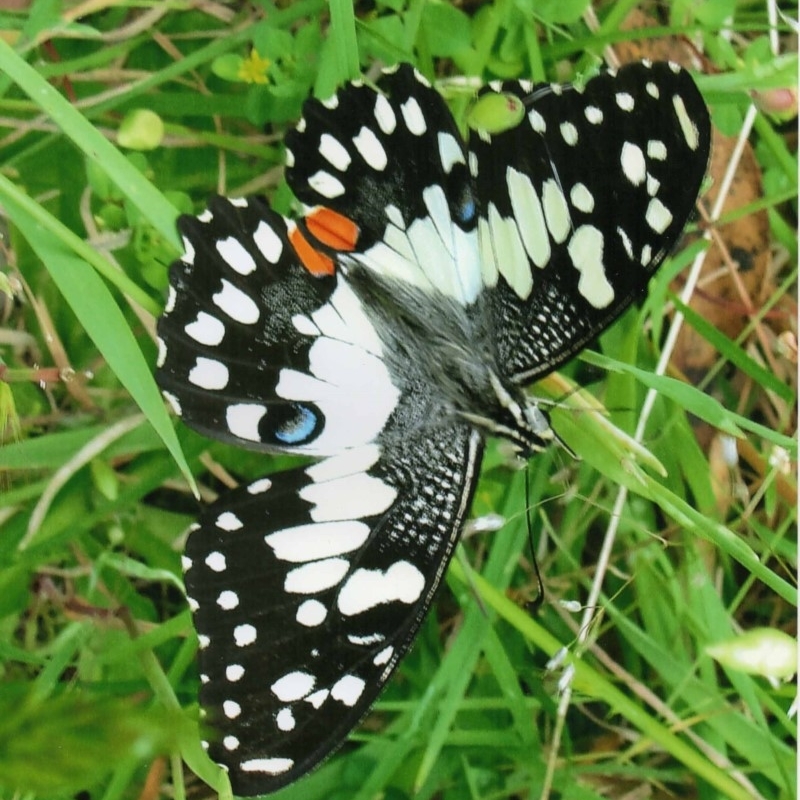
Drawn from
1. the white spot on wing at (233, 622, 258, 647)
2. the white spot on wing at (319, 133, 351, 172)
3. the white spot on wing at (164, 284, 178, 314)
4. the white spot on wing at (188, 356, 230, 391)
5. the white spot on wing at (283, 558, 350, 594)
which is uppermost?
the white spot on wing at (319, 133, 351, 172)

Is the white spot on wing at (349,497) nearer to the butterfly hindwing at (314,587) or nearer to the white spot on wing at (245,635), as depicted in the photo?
the butterfly hindwing at (314,587)

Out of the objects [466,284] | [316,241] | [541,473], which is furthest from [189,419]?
[541,473]

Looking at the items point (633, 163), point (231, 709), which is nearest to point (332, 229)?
point (633, 163)

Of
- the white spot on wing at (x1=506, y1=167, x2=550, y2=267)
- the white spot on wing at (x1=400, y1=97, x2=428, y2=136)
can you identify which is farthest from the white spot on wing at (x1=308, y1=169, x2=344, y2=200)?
the white spot on wing at (x1=506, y1=167, x2=550, y2=267)

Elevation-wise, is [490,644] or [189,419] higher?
[189,419]

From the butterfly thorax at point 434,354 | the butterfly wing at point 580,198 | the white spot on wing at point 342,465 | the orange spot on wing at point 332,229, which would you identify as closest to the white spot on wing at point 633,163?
the butterfly wing at point 580,198

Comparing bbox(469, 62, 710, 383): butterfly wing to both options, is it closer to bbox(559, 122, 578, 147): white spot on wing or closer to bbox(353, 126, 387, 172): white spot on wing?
bbox(559, 122, 578, 147): white spot on wing

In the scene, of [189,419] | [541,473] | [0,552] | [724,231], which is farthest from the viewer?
[724,231]

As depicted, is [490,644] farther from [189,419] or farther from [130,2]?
[130,2]
